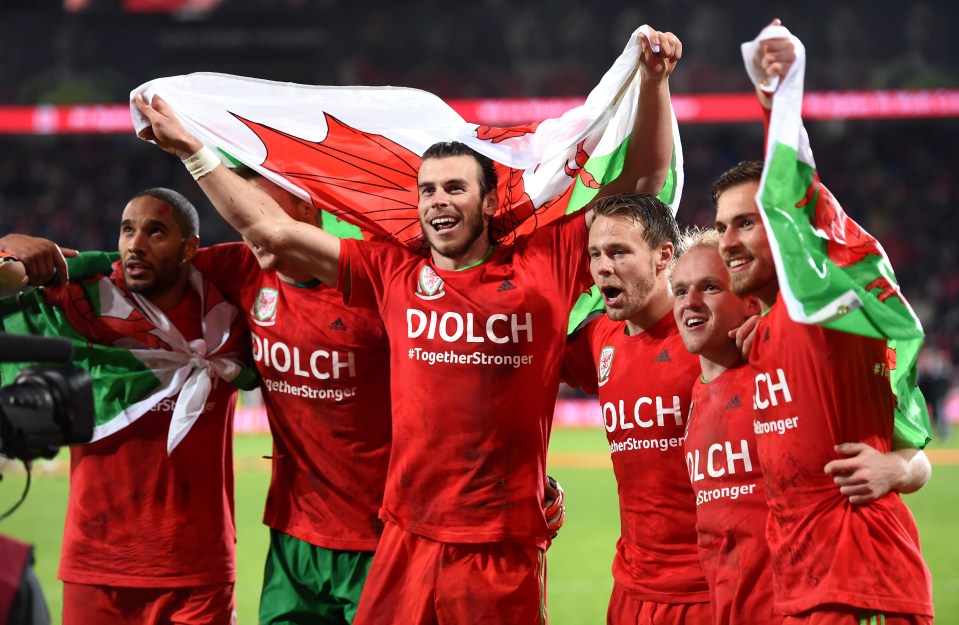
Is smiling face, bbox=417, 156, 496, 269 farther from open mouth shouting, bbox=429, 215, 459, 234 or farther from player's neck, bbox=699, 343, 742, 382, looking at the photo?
player's neck, bbox=699, 343, 742, 382

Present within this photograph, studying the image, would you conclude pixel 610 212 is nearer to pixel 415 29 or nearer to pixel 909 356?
pixel 909 356

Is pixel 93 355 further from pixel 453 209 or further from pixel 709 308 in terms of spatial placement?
pixel 709 308

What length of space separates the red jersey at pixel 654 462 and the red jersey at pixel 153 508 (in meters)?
1.89

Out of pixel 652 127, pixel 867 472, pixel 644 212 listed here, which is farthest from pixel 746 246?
pixel 652 127

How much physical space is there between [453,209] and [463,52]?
24740 mm

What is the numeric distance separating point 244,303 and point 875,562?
9.84 ft

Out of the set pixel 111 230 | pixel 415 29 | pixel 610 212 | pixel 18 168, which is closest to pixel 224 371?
pixel 610 212

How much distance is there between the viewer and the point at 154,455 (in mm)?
5000

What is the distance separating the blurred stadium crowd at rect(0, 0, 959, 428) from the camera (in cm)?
2681

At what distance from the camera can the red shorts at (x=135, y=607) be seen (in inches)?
192

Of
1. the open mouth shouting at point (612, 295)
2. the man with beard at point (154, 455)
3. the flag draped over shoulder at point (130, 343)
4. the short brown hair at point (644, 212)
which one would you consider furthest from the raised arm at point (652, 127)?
the man with beard at point (154, 455)

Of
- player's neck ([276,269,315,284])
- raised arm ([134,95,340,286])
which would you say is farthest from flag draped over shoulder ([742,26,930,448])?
player's neck ([276,269,315,284])

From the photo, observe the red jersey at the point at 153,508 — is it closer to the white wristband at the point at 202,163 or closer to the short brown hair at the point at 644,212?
the white wristband at the point at 202,163

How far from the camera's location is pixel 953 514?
504 inches
